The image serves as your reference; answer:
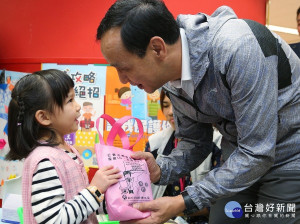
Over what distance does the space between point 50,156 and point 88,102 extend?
1.74 metres

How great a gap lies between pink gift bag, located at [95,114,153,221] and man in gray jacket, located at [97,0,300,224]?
0.04 metres

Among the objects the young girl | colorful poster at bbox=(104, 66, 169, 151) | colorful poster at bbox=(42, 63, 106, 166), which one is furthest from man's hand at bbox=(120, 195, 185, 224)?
colorful poster at bbox=(42, 63, 106, 166)

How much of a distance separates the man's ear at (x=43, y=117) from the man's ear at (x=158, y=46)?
46 cm

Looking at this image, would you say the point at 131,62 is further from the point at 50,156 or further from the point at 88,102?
the point at 88,102

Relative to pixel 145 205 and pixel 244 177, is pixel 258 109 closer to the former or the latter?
pixel 244 177

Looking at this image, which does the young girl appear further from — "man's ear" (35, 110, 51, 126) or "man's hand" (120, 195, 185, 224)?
"man's hand" (120, 195, 185, 224)

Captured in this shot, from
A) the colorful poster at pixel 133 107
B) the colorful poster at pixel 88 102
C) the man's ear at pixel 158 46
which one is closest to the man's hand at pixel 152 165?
the man's ear at pixel 158 46

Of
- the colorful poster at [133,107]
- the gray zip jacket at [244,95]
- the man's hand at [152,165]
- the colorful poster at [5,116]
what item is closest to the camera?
the gray zip jacket at [244,95]

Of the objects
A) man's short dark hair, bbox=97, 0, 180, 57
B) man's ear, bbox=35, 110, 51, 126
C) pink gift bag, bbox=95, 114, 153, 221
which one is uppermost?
man's short dark hair, bbox=97, 0, 180, 57

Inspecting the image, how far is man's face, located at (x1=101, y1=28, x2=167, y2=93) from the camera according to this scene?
1044 mm

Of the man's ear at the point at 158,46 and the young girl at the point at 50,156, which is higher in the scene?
the man's ear at the point at 158,46

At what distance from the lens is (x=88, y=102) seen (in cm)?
284

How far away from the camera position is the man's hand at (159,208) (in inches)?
42.3

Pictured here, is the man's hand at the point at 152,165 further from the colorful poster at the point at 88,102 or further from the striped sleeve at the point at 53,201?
the colorful poster at the point at 88,102
